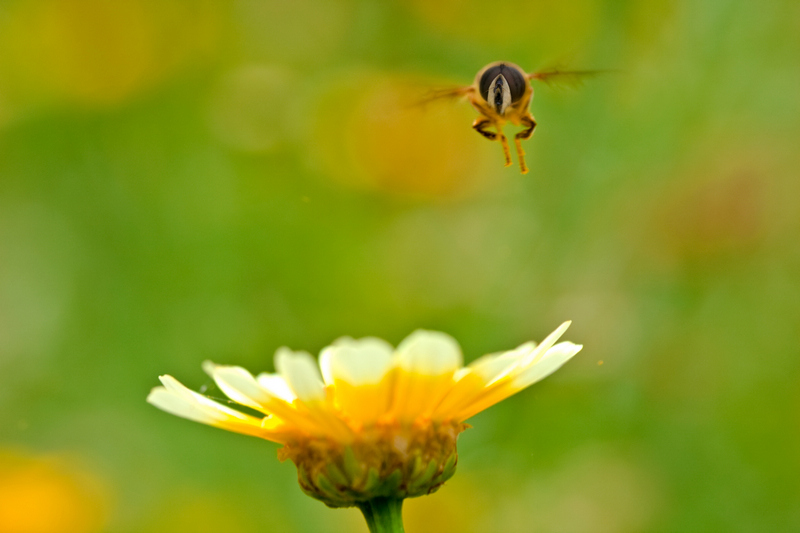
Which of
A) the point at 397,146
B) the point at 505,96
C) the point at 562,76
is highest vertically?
the point at 397,146

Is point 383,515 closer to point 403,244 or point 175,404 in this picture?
point 175,404

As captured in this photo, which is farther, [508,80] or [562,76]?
[562,76]

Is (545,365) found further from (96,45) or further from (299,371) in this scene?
(96,45)

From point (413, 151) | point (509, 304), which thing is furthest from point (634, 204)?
point (413, 151)

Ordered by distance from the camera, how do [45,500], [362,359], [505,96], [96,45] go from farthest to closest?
[96,45] < [45,500] < [505,96] < [362,359]

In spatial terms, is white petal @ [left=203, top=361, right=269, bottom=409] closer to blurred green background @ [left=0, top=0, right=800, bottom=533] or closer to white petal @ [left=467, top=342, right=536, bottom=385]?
white petal @ [left=467, top=342, right=536, bottom=385]

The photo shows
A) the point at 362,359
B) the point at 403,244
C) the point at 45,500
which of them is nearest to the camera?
the point at 362,359

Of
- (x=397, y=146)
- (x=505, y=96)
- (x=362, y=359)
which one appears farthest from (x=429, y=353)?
(x=397, y=146)

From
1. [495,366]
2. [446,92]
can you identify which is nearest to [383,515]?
[495,366]

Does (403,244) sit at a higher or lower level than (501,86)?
higher
